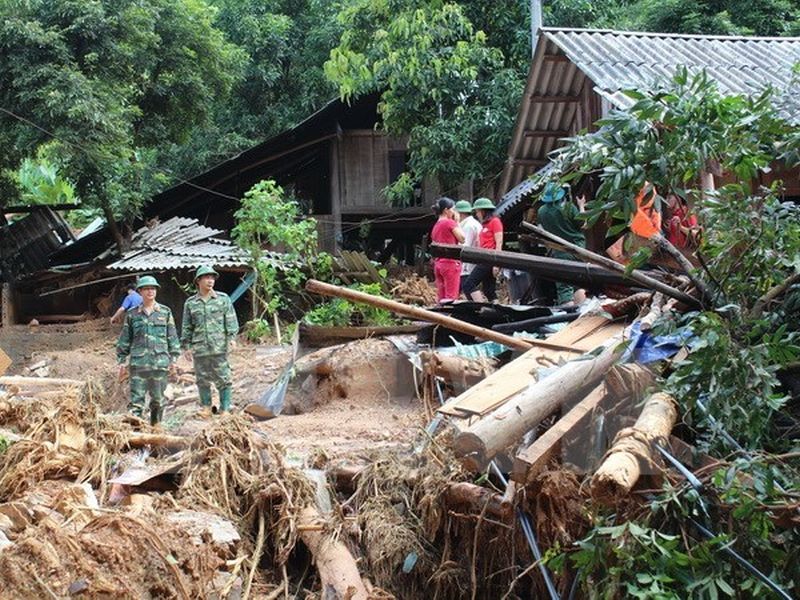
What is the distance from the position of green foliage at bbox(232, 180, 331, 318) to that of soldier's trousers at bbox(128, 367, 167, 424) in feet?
19.4

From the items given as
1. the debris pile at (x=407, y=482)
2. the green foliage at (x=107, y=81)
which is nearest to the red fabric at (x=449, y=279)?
the debris pile at (x=407, y=482)

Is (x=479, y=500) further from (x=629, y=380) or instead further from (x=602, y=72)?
(x=602, y=72)

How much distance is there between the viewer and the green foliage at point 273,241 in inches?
648

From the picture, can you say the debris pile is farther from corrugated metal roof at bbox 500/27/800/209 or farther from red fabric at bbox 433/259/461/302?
corrugated metal roof at bbox 500/27/800/209

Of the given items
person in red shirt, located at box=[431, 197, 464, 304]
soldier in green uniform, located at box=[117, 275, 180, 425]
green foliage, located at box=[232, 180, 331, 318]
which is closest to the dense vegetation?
green foliage, located at box=[232, 180, 331, 318]

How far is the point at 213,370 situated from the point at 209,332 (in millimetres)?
413

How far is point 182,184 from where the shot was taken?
20344 millimetres

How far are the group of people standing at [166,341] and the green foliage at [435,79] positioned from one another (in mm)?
8718

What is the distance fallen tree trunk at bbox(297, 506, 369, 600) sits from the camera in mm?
6000

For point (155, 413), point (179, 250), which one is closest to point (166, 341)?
point (155, 413)

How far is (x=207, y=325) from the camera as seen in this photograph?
9773 millimetres

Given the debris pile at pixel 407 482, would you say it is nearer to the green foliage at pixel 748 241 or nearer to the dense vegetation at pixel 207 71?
the green foliage at pixel 748 241

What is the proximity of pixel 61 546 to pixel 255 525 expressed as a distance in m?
1.88

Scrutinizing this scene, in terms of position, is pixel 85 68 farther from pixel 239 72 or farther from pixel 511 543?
pixel 511 543
